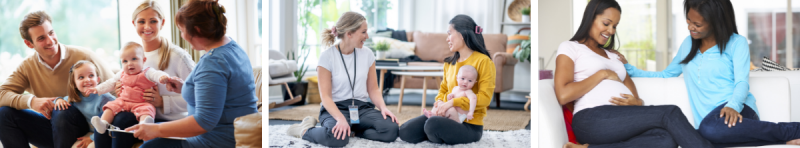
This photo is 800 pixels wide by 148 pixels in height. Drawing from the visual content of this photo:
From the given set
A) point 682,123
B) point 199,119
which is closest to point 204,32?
point 199,119

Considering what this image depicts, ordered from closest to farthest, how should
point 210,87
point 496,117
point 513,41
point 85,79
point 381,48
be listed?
point 210,87
point 85,79
point 496,117
point 381,48
point 513,41

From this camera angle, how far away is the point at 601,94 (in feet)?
6.52

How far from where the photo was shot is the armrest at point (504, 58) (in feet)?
7.99

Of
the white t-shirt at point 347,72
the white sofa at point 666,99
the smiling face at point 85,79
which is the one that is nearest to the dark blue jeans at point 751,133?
the white sofa at point 666,99

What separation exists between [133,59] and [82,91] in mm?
340

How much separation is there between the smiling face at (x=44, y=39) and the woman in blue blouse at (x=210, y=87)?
0.62m

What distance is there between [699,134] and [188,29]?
2277mm

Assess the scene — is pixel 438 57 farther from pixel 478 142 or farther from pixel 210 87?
pixel 210 87

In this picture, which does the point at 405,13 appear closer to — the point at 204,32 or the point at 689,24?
the point at 204,32

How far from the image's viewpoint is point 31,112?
224 cm

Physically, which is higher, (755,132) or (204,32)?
(204,32)

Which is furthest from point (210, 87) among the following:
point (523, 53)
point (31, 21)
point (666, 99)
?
point (666, 99)

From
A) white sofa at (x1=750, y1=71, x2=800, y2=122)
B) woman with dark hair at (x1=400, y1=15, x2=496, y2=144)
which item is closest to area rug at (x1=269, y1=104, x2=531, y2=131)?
woman with dark hair at (x1=400, y1=15, x2=496, y2=144)

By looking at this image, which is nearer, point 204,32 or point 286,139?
point 204,32
